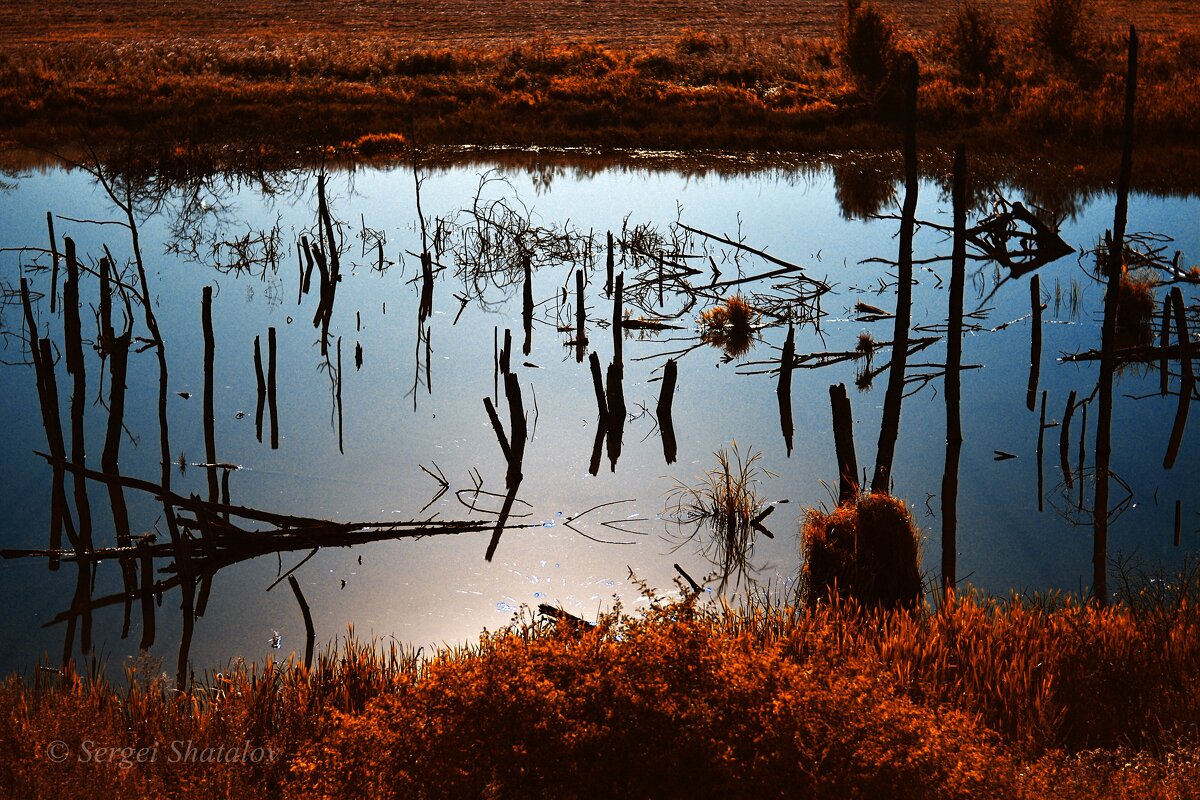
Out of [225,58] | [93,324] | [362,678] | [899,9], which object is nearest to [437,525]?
[362,678]

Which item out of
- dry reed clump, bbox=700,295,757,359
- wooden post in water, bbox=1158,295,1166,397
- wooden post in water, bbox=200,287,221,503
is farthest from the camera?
dry reed clump, bbox=700,295,757,359

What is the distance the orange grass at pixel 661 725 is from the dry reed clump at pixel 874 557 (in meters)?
1.53

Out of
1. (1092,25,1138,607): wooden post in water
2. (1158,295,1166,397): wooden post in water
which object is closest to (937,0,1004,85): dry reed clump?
(1158,295,1166,397): wooden post in water

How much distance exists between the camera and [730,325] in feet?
50.4

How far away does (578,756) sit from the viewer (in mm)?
4605

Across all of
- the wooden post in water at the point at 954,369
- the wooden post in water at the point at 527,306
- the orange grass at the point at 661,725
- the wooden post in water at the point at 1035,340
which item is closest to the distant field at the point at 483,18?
the wooden post in water at the point at 527,306

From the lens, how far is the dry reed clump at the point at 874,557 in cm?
823

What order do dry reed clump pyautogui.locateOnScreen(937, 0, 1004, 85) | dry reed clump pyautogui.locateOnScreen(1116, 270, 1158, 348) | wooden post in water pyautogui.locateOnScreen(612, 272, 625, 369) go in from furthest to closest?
dry reed clump pyautogui.locateOnScreen(937, 0, 1004, 85) → dry reed clump pyautogui.locateOnScreen(1116, 270, 1158, 348) → wooden post in water pyautogui.locateOnScreen(612, 272, 625, 369)

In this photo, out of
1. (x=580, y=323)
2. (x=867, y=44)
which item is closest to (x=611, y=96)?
(x=867, y=44)

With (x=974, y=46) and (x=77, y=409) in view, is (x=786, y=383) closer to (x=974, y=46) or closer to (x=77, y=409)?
(x=77, y=409)

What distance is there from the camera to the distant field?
172 ft

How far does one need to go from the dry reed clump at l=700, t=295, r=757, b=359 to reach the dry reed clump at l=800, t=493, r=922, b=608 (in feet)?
21.9

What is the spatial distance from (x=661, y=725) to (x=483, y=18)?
5995cm

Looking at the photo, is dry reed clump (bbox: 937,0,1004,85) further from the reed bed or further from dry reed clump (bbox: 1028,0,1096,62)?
dry reed clump (bbox: 1028,0,1096,62)
